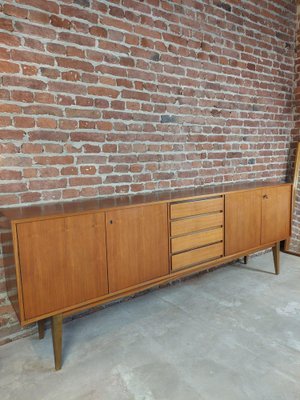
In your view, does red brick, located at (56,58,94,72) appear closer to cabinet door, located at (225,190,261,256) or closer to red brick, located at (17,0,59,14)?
red brick, located at (17,0,59,14)

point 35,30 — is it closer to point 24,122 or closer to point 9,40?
point 9,40

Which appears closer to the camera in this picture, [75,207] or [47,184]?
[75,207]

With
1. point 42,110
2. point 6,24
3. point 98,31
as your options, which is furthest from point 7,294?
point 98,31

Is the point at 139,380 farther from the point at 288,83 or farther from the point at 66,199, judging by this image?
the point at 288,83

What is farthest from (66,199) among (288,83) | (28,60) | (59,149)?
(288,83)

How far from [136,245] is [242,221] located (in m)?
1.14

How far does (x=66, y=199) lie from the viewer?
2.21 meters

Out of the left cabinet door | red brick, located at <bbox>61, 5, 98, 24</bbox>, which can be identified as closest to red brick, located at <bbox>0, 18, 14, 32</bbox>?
red brick, located at <bbox>61, 5, 98, 24</bbox>

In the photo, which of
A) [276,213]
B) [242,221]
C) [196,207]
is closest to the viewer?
[196,207]

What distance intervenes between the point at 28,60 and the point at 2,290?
1.53 metres

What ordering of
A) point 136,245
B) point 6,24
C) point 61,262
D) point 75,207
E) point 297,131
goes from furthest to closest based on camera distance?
1. point 297,131
2. point 136,245
3. point 75,207
4. point 6,24
5. point 61,262

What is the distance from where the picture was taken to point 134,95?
8.11ft

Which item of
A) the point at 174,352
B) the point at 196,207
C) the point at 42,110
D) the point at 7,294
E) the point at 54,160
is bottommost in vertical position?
the point at 174,352

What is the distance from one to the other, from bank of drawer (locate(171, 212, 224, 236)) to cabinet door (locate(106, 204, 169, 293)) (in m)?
0.11
